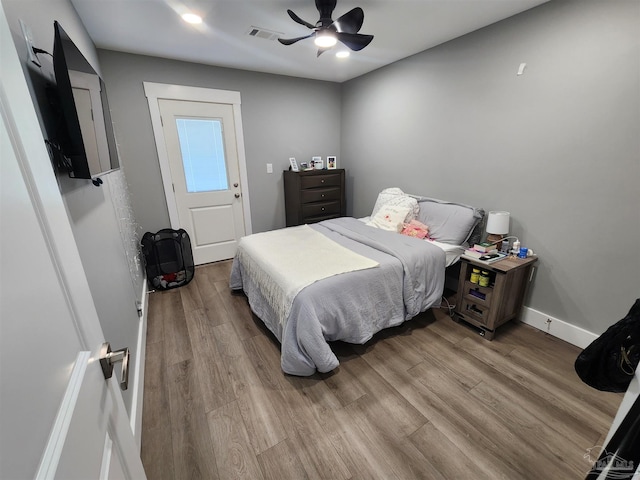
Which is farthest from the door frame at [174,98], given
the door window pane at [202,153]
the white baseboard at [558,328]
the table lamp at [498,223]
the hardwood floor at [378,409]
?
the white baseboard at [558,328]

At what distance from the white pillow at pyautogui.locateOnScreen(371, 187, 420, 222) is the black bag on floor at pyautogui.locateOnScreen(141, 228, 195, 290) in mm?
2332

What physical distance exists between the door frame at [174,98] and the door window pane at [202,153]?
20 centimetres

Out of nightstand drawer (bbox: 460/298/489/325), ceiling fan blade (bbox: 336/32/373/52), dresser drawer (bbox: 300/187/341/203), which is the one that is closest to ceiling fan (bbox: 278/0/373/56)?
ceiling fan blade (bbox: 336/32/373/52)

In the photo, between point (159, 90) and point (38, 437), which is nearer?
point (38, 437)

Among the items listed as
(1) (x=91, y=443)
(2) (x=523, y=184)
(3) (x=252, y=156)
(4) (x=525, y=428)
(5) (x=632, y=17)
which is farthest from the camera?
(3) (x=252, y=156)

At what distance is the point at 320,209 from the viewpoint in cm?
403

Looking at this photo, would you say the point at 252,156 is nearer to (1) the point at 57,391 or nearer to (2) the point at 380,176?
(2) the point at 380,176

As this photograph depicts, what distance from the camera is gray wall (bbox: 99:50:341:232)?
9.77ft

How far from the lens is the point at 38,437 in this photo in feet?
1.34

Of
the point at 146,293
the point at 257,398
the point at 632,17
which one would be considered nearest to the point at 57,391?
the point at 257,398

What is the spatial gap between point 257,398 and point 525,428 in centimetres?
152

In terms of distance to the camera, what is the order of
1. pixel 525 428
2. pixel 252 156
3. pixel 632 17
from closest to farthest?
pixel 525 428 < pixel 632 17 < pixel 252 156

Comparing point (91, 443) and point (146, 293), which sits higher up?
point (91, 443)

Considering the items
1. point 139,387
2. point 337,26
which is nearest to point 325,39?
point 337,26
